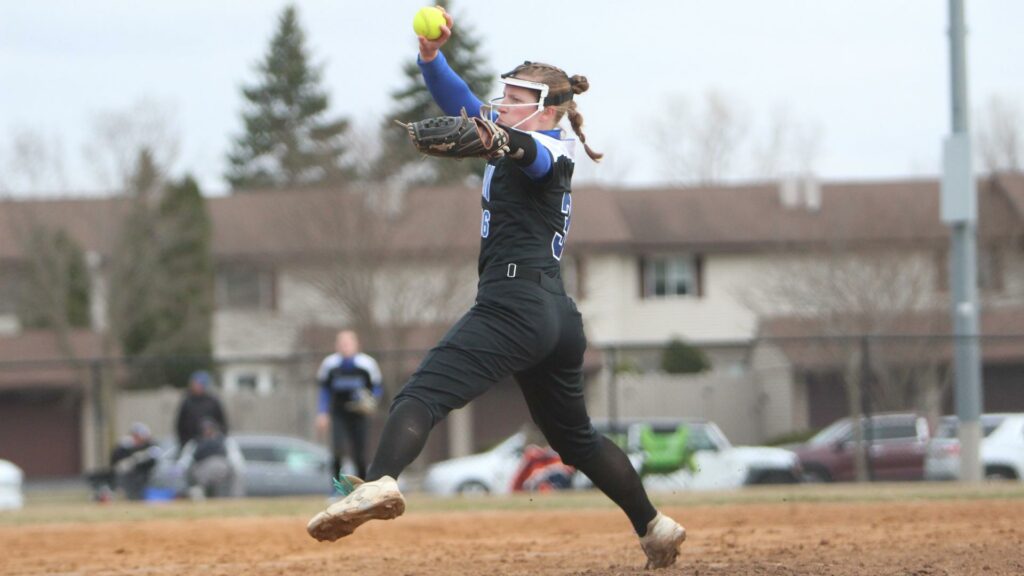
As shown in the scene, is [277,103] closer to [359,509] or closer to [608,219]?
[608,219]

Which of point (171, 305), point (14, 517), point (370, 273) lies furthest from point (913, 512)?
point (171, 305)

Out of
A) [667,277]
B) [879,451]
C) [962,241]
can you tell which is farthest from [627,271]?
[962,241]

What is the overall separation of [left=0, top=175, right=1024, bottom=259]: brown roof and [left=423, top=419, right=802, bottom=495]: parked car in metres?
10.4

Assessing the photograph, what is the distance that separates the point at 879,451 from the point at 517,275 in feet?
47.1

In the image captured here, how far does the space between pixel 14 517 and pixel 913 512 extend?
25.3 ft

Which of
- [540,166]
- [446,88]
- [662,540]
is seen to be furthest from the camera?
[662,540]

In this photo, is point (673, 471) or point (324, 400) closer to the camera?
point (324, 400)

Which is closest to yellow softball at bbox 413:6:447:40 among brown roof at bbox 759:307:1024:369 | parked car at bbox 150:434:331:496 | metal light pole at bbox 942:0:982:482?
metal light pole at bbox 942:0:982:482

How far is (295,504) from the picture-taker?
12.9 metres

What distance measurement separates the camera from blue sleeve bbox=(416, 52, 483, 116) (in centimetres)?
587

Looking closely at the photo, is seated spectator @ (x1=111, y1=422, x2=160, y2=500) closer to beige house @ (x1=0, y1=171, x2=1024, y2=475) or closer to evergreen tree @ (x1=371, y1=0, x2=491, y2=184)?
beige house @ (x1=0, y1=171, x2=1024, y2=475)

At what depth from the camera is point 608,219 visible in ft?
130

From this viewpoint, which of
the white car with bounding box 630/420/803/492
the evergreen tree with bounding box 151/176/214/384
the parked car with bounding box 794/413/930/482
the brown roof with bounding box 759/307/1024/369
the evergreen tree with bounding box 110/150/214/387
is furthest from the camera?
the evergreen tree with bounding box 151/176/214/384

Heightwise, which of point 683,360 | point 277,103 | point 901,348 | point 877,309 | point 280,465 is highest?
point 277,103
